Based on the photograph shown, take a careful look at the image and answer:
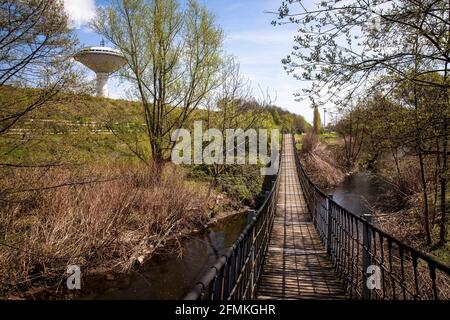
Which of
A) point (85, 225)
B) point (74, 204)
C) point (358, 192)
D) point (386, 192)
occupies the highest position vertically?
point (74, 204)

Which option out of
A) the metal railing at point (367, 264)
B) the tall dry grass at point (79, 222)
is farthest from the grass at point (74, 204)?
the metal railing at point (367, 264)

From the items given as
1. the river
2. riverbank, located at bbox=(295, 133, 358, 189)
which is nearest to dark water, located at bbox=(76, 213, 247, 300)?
the river

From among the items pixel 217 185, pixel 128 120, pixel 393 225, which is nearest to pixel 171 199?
pixel 128 120

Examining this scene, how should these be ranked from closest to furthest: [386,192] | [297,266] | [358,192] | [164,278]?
[297,266] < [164,278] < [386,192] < [358,192]

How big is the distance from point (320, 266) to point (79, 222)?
5.78 meters

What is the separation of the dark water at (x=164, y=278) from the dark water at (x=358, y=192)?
7.66 m

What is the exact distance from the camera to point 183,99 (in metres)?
13.5

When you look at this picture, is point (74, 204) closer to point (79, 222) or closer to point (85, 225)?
point (79, 222)

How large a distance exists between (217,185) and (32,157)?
33.3 ft

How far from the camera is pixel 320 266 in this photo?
5.60 m

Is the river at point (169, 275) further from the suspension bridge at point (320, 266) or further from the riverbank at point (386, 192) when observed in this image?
the riverbank at point (386, 192)

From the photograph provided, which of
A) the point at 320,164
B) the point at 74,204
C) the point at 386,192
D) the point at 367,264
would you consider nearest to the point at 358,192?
the point at 386,192

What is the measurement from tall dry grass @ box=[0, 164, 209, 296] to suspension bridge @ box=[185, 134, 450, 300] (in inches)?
116
